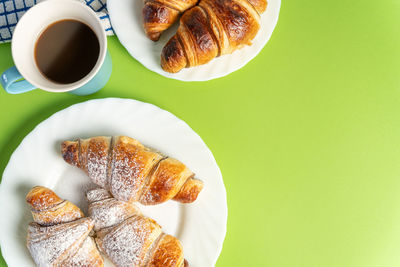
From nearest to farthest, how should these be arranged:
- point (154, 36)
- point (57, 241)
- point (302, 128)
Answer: point (57, 241) < point (154, 36) < point (302, 128)

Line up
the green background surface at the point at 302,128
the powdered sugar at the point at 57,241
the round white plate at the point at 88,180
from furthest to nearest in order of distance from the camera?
1. the green background surface at the point at 302,128
2. the round white plate at the point at 88,180
3. the powdered sugar at the point at 57,241

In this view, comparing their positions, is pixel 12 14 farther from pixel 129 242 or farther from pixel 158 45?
pixel 129 242

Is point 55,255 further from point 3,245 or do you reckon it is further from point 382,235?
point 382,235

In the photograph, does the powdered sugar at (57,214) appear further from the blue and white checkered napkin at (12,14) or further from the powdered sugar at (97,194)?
the blue and white checkered napkin at (12,14)

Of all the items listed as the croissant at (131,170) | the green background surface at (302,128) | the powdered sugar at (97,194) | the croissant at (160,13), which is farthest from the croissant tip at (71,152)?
the croissant at (160,13)

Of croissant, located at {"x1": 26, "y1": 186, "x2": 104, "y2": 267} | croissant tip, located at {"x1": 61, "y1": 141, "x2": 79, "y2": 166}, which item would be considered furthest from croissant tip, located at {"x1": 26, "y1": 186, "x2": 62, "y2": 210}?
croissant tip, located at {"x1": 61, "y1": 141, "x2": 79, "y2": 166}

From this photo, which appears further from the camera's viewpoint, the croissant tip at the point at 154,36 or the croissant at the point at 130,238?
the croissant tip at the point at 154,36

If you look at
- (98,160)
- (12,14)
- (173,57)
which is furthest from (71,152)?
(12,14)
